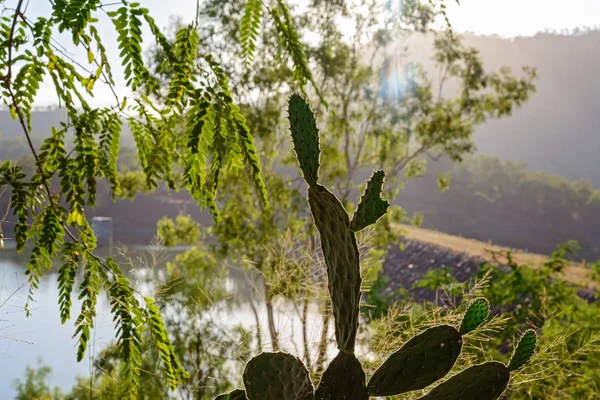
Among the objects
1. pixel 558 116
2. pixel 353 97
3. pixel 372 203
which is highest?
pixel 558 116

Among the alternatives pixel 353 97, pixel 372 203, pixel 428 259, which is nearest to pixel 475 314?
pixel 372 203

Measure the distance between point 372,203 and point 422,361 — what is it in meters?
0.25

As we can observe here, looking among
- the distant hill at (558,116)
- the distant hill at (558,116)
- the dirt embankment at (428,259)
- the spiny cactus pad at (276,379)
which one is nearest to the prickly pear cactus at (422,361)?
the spiny cactus pad at (276,379)

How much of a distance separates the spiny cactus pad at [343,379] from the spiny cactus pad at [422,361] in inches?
1.4

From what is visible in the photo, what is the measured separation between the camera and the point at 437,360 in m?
0.77

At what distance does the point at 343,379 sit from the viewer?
0.76m

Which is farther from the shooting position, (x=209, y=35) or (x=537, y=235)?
(x=537, y=235)

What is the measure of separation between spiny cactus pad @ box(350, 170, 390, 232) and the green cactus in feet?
0.15

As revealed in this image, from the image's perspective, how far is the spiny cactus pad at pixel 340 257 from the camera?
2.35 feet

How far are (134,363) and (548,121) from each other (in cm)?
6587

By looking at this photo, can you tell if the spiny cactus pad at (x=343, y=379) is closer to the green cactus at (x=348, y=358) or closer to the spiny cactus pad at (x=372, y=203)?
the green cactus at (x=348, y=358)

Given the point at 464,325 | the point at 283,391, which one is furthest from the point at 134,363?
the point at 464,325

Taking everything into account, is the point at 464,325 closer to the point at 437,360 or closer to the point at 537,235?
the point at 437,360

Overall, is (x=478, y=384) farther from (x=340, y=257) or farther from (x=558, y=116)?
(x=558, y=116)
